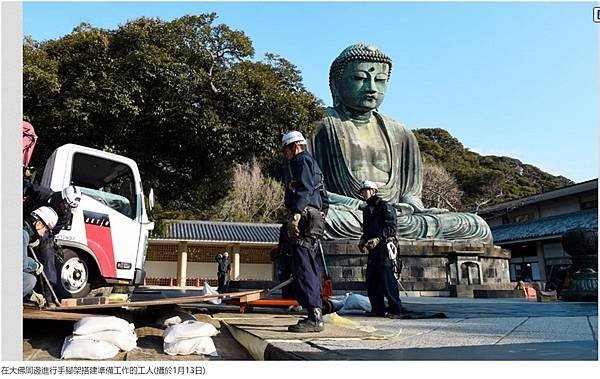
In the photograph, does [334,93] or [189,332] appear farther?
[334,93]

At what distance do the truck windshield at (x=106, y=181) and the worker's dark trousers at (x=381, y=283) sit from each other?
303cm

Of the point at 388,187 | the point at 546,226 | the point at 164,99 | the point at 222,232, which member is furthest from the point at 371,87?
the point at 546,226

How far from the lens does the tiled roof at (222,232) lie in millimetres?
19203

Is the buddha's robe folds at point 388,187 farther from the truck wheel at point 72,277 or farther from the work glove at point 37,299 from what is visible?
the work glove at point 37,299

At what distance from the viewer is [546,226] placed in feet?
63.1

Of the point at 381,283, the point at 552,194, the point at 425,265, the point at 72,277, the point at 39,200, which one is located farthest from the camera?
the point at 552,194

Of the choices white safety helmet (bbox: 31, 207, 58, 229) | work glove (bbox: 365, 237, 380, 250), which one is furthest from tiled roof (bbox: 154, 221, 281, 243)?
white safety helmet (bbox: 31, 207, 58, 229)

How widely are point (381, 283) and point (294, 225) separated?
6.11 feet

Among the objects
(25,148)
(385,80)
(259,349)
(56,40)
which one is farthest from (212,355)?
(385,80)

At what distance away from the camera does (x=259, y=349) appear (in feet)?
8.86

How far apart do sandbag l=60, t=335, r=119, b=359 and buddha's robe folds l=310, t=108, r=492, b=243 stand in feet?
23.9

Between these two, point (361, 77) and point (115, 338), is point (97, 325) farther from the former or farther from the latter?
point (361, 77)

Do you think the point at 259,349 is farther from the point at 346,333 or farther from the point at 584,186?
the point at 584,186

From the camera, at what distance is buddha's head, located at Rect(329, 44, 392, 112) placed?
11.6 meters
